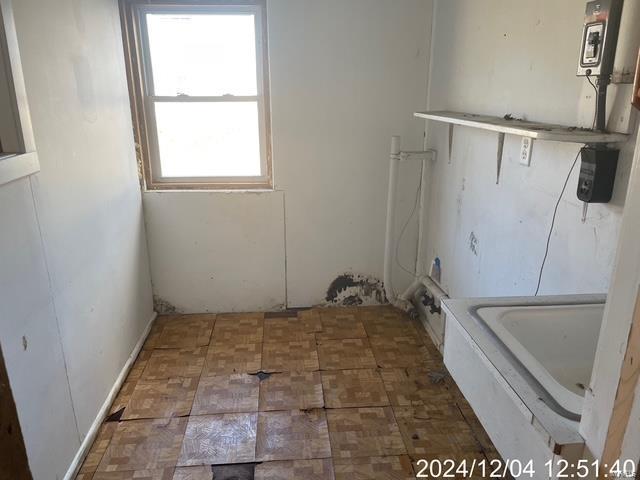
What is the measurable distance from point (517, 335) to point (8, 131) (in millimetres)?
1636

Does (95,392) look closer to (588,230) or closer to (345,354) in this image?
(345,354)

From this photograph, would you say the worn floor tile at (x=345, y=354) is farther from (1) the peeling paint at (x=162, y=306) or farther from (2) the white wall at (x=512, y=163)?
(1) the peeling paint at (x=162, y=306)

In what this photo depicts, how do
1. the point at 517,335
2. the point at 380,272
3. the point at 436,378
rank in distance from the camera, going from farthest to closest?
the point at 380,272 → the point at 436,378 → the point at 517,335

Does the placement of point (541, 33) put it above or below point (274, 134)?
above

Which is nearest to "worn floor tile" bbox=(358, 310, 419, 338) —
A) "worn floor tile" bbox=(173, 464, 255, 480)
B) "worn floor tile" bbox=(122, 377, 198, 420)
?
"worn floor tile" bbox=(122, 377, 198, 420)

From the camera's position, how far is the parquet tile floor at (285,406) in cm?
186

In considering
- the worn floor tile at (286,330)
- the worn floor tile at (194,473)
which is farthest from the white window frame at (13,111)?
the worn floor tile at (286,330)

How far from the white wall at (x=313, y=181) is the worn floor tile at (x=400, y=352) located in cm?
49

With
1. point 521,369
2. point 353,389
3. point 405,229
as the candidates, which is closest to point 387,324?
point 405,229

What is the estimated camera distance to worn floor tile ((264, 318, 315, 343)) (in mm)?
2797

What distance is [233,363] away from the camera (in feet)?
8.39

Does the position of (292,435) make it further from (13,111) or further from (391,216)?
(13,111)

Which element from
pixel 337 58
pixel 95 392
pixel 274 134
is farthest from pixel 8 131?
pixel 337 58

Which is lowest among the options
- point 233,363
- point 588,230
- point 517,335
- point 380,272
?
point 233,363
